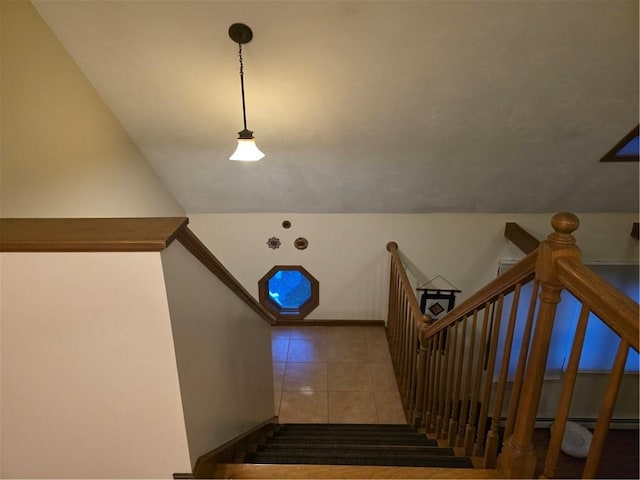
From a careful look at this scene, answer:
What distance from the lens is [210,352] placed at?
4.50ft

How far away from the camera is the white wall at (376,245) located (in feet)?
12.8

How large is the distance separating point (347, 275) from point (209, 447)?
2995mm

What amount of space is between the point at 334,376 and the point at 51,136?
9.65ft

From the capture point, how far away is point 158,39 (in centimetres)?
214

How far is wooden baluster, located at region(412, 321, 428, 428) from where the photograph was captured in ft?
7.51

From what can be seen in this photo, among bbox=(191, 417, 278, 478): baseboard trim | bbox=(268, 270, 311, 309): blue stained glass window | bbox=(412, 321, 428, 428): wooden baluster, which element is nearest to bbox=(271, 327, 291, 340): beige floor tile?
bbox=(268, 270, 311, 309): blue stained glass window

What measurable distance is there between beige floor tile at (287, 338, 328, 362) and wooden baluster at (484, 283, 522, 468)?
237cm

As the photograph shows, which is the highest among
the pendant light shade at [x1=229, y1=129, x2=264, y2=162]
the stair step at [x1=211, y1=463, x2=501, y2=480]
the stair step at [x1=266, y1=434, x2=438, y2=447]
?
the pendant light shade at [x1=229, y1=129, x2=264, y2=162]

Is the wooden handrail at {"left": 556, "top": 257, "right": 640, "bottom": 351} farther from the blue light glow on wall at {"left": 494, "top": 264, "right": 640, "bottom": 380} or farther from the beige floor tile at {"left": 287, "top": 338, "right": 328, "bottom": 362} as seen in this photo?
the blue light glow on wall at {"left": 494, "top": 264, "right": 640, "bottom": 380}

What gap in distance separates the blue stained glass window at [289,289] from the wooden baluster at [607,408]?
144 inches

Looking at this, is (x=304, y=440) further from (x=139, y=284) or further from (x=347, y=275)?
(x=347, y=275)

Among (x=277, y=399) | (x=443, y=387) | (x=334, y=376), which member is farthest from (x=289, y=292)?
(x=443, y=387)

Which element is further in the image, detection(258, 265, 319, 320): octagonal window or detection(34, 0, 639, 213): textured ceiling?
detection(258, 265, 319, 320): octagonal window

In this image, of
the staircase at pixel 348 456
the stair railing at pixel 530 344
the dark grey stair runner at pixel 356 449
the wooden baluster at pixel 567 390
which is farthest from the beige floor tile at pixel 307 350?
the wooden baluster at pixel 567 390
